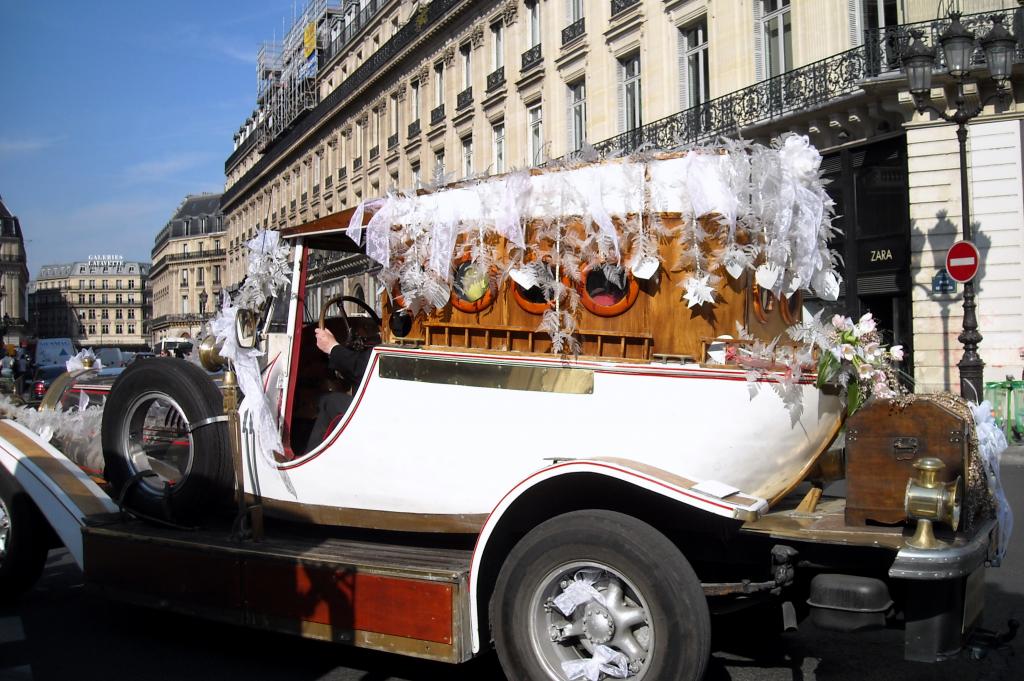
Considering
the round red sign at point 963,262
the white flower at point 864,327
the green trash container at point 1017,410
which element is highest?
the round red sign at point 963,262

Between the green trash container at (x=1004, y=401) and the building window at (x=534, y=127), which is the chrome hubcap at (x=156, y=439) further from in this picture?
the building window at (x=534, y=127)

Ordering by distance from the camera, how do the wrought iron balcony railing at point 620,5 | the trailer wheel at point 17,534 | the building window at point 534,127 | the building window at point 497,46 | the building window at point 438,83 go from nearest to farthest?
the trailer wheel at point 17,534, the wrought iron balcony railing at point 620,5, the building window at point 534,127, the building window at point 497,46, the building window at point 438,83

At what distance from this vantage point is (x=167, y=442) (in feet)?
18.6

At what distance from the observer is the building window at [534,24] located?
29.9m

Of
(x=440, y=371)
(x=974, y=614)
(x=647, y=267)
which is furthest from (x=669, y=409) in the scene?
(x=974, y=614)

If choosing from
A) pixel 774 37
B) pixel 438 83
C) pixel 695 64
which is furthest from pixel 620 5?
pixel 438 83

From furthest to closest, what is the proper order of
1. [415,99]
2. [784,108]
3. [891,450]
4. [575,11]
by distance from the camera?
[415,99], [575,11], [784,108], [891,450]

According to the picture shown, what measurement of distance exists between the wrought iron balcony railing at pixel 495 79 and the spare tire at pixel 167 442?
27.8 meters

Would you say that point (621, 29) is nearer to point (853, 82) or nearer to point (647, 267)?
point (853, 82)

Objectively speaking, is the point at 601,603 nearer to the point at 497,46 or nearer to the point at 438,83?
the point at 497,46

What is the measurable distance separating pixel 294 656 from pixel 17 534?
2.23 metres

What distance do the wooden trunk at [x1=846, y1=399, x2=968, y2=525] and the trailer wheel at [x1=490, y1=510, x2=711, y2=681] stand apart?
0.77 m

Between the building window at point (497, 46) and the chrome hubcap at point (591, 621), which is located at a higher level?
the building window at point (497, 46)

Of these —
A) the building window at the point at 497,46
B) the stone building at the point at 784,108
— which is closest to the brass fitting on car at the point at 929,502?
the stone building at the point at 784,108
